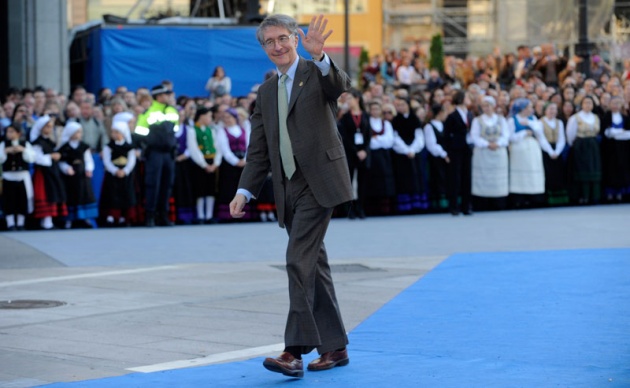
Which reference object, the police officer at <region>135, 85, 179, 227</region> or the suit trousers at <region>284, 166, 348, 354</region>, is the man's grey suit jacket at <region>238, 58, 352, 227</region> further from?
the police officer at <region>135, 85, 179, 227</region>

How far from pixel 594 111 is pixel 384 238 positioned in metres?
7.70

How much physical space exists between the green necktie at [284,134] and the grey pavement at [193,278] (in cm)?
130

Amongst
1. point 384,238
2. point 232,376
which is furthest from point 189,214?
point 232,376

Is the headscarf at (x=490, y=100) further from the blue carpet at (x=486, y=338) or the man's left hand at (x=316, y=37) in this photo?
the man's left hand at (x=316, y=37)

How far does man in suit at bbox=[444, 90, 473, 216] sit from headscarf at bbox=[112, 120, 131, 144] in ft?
16.4

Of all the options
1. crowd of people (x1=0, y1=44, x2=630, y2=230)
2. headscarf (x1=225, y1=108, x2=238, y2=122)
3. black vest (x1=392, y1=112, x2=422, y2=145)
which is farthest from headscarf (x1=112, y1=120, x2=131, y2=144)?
black vest (x1=392, y1=112, x2=422, y2=145)

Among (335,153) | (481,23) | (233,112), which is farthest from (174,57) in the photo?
(481,23)

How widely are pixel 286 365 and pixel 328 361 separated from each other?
0.44 metres

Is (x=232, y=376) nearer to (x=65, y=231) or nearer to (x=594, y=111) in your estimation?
(x=65, y=231)

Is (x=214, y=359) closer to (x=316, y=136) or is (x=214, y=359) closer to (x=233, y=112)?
(x=316, y=136)

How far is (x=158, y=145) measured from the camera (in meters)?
19.2

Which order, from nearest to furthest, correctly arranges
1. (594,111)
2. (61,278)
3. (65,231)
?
1. (61,278)
2. (65,231)
3. (594,111)

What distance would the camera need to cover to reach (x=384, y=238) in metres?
17.1

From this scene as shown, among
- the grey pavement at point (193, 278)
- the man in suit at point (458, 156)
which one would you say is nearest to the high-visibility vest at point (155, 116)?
the grey pavement at point (193, 278)
